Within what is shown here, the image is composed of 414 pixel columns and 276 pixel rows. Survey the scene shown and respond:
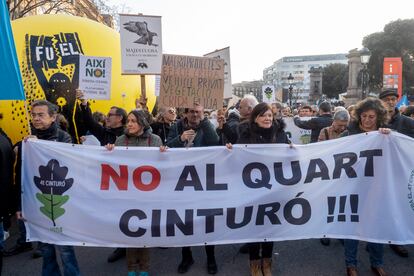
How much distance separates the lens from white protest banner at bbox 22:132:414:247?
3492mm

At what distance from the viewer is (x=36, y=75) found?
550 centimetres

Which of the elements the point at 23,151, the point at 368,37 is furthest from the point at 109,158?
the point at 368,37

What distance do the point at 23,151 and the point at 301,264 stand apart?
3.21 m

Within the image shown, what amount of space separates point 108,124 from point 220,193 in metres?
1.95

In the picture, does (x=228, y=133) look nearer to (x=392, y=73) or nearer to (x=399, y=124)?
(x=399, y=124)

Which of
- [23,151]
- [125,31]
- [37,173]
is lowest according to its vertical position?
[37,173]

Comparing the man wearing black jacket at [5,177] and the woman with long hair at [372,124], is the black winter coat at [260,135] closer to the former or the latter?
the woman with long hair at [372,124]

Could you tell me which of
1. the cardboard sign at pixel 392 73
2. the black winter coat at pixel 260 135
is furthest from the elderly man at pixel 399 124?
the cardboard sign at pixel 392 73

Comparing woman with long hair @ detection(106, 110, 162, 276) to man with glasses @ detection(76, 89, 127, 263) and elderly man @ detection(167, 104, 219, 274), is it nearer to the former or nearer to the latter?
elderly man @ detection(167, 104, 219, 274)

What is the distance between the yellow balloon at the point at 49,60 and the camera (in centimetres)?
538

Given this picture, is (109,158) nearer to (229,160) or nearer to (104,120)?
(229,160)

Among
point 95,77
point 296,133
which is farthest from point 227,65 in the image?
point 296,133

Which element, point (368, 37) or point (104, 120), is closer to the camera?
point (104, 120)

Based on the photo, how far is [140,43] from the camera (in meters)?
Result: 5.77
